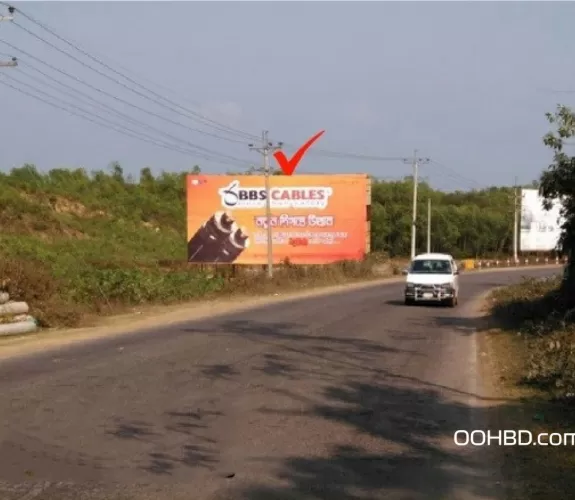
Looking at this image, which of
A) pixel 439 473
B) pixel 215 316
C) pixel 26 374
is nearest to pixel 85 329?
pixel 215 316

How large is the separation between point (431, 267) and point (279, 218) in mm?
21622

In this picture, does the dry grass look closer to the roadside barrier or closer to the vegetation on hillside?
the vegetation on hillside

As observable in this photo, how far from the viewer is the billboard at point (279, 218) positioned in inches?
2076

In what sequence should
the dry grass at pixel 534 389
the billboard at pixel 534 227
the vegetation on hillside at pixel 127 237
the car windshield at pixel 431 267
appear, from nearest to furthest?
1. the dry grass at pixel 534 389
2. the vegetation on hillside at pixel 127 237
3. the car windshield at pixel 431 267
4. the billboard at pixel 534 227

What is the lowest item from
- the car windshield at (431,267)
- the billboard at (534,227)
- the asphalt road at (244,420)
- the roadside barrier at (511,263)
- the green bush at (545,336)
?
the asphalt road at (244,420)

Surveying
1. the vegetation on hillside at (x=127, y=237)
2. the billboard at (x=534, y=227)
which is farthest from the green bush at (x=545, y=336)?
the billboard at (x=534, y=227)

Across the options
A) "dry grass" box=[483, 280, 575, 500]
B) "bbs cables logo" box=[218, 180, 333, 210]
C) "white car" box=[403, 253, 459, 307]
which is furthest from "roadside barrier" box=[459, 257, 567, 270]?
"dry grass" box=[483, 280, 575, 500]

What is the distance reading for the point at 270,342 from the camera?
18.9 meters

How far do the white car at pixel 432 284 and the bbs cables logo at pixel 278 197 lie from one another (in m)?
20.9

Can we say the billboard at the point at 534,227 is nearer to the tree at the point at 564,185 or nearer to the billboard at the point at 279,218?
the billboard at the point at 279,218

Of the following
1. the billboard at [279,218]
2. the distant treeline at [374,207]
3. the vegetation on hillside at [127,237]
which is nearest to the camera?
the vegetation on hillside at [127,237]

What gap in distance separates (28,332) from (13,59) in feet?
26.8

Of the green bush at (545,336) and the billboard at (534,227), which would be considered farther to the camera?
the billboard at (534,227)

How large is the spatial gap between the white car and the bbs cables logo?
20.9m
